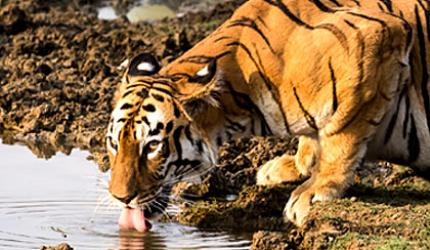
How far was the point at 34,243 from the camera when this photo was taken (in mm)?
8906

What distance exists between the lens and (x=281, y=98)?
9.20m

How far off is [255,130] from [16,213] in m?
1.69

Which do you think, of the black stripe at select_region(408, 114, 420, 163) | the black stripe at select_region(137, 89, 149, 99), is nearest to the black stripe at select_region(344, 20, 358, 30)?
the black stripe at select_region(408, 114, 420, 163)

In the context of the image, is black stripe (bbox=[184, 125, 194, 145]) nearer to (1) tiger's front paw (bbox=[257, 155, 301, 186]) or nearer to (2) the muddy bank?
(1) tiger's front paw (bbox=[257, 155, 301, 186])

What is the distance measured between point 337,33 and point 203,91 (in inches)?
37.7

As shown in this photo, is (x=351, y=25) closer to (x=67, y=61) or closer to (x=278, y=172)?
(x=278, y=172)

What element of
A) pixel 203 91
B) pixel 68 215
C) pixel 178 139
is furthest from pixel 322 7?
pixel 68 215

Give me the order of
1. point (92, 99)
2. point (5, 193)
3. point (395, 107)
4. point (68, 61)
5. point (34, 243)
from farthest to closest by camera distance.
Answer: point (68, 61) < point (92, 99) < point (5, 193) < point (395, 107) < point (34, 243)

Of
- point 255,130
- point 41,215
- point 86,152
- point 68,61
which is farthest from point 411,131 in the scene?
point 68,61

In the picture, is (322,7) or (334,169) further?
(322,7)

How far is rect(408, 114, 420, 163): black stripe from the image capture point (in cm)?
968

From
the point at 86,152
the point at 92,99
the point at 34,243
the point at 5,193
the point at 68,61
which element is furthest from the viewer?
the point at 68,61

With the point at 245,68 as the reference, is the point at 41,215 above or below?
below

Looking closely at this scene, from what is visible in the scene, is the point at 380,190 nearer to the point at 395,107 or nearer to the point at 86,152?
the point at 395,107
